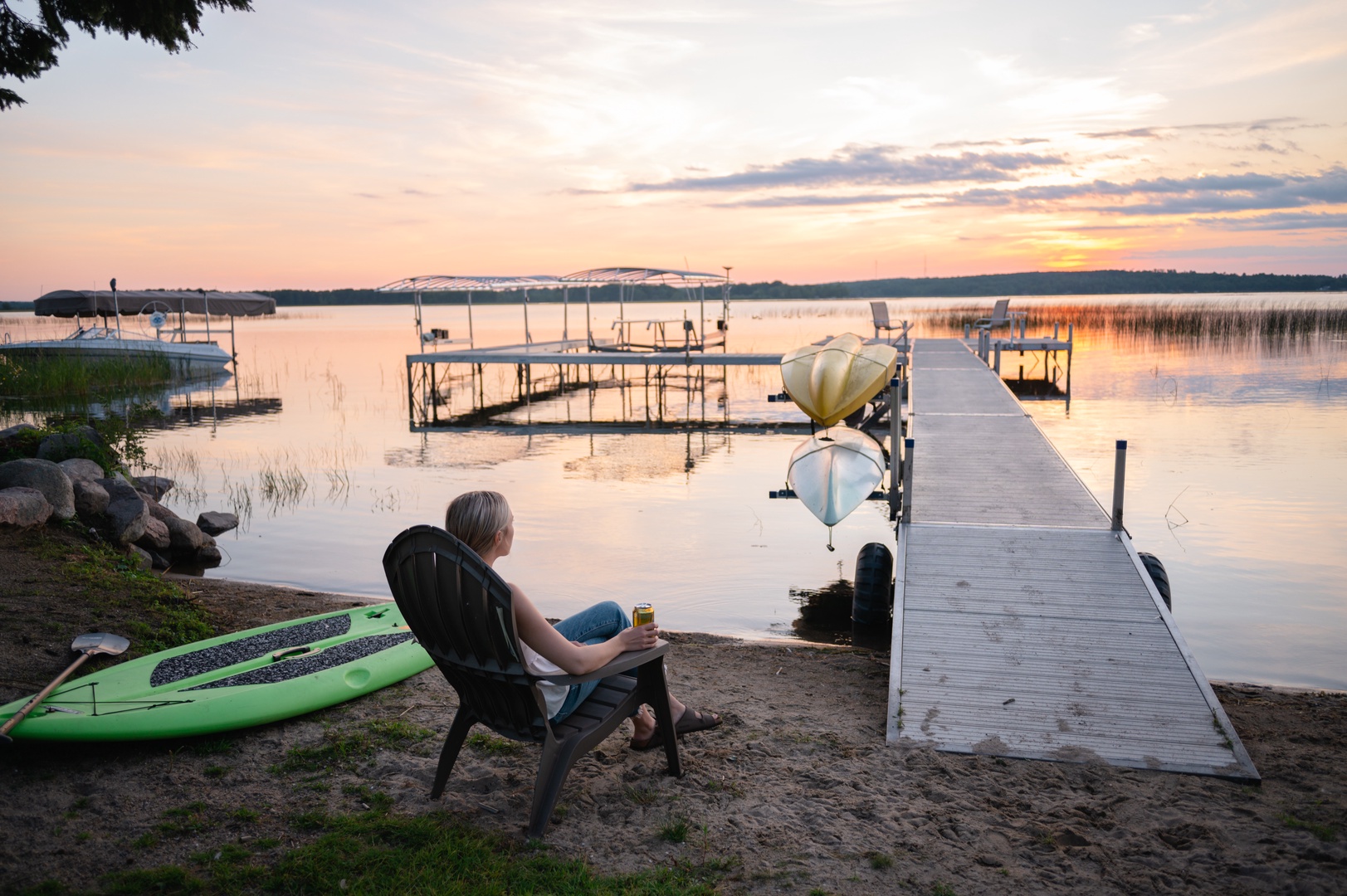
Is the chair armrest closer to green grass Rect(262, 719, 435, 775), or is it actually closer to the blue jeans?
the blue jeans

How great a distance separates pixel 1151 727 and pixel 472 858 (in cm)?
298

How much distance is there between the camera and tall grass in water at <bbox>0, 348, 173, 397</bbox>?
781 inches

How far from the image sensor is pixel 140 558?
7664 millimetres

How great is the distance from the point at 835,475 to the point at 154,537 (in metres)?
6.42

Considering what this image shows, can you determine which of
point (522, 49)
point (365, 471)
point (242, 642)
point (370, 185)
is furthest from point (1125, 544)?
point (370, 185)

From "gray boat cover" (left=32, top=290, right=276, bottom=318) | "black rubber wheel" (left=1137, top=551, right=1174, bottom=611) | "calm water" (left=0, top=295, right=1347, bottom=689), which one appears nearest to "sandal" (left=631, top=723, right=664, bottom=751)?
"calm water" (left=0, top=295, right=1347, bottom=689)

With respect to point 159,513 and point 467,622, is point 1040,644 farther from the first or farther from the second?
point 159,513

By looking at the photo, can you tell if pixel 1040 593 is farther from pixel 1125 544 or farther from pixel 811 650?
pixel 811 650

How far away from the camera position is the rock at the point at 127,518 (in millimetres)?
7961

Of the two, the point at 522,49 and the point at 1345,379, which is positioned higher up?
the point at 522,49

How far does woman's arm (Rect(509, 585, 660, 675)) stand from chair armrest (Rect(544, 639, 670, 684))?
17 millimetres

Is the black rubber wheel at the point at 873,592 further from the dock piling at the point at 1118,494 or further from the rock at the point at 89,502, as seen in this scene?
the rock at the point at 89,502

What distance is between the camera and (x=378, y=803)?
3.39 m

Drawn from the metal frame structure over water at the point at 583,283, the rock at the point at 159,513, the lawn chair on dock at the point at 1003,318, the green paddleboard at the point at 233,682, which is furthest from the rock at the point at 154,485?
the lawn chair on dock at the point at 1003,318
